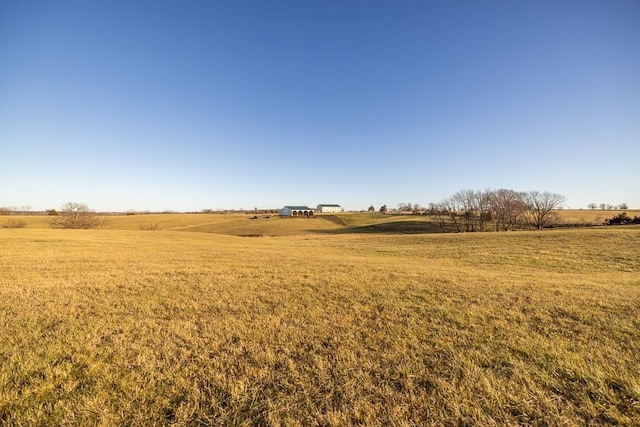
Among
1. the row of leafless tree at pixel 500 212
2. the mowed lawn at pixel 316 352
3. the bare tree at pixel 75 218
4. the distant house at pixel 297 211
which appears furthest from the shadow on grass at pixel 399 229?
the distant house at pixel 297 211

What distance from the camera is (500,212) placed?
6819 centimetres

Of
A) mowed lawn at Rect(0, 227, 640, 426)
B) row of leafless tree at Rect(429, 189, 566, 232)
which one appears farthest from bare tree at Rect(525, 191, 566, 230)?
mowed lawn at Rect(0, 227, 640, 426)

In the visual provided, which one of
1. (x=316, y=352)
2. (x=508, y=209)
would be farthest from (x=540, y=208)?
(x=316, y=352)

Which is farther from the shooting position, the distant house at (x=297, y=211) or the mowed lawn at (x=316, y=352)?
the distant house at (x=297, y=211)

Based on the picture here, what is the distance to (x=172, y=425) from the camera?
10.8 feet

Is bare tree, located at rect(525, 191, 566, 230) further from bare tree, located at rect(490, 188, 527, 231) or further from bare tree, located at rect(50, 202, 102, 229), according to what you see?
bare tree, located at rect(50, 202, 102, 229)

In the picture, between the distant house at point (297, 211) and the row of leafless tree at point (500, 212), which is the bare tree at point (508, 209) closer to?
the row of leafless tree at point (500, 212)

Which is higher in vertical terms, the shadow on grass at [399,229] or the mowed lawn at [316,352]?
the mowed lawn at [316,352]

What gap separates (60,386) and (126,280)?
25.0ft

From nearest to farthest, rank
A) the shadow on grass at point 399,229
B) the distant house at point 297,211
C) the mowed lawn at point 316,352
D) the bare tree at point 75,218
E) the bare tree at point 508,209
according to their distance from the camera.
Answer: the mowed lawn at point 316,352 → the bare tree at point 75,218 → the bare tree at point 508,209 → the shadow on grass at point 399,229 → the distant house at point 297,211

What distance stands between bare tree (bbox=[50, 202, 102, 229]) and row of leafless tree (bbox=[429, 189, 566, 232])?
86602mm

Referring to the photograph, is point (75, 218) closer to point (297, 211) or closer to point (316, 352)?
point (316, 352)

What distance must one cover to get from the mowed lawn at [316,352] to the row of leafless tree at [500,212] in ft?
224

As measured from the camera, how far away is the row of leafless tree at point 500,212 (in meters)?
67.8
